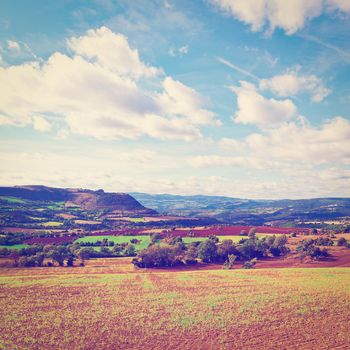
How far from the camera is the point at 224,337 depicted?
23438 mm

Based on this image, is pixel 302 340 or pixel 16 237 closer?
pixel 302 340

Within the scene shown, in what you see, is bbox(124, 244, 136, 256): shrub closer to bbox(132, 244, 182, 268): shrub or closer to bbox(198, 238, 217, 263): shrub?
bbox(132, 244, 182, 268): shrub

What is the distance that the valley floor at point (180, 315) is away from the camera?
2292 cm

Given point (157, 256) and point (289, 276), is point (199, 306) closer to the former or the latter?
point (289, 276)

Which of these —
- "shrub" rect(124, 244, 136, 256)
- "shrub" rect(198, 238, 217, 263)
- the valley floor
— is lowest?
"shrub" rect(124, 244, 136, 256)

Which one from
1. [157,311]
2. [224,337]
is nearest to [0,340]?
[157,311]

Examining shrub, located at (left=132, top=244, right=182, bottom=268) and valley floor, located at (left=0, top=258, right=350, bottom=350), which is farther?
shrub, located at (left=132, top=244, right=182, bottom=268)

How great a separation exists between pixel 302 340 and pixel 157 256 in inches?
2163

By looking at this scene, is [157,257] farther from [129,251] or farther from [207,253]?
[129,251]

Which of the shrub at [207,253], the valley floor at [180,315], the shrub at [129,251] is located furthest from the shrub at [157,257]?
the valley floor at [180,315]

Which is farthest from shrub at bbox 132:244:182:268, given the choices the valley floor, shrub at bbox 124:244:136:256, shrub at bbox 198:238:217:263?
the valley floor

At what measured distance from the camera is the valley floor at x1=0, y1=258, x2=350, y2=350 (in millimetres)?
22922

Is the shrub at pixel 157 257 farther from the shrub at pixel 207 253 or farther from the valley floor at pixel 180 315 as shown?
the valley floor at pixel 180 315

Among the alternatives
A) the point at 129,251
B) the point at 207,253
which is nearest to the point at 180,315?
the point at 207,253
